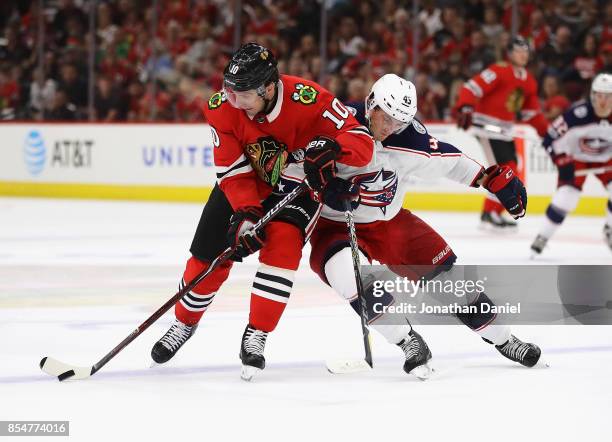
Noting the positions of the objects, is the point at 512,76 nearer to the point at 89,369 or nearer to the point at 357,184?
the point at 357,184

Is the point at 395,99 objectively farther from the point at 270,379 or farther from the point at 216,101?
the point at 270,379

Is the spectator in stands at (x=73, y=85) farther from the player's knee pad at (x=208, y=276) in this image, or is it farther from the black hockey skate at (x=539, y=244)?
the player's knee pad at (x=208, y=276)

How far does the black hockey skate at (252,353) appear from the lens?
3.29m

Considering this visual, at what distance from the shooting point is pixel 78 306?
479 centimetres

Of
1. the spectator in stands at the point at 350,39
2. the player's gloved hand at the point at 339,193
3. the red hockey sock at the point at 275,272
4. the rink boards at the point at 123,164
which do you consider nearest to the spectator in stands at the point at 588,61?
the rink boards at the point at 123,164

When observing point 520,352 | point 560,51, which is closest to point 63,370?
point 520,352

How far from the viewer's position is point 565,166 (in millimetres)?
6727

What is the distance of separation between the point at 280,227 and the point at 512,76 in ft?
19.0

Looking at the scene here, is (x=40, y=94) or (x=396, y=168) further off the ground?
(x=396, y=168)

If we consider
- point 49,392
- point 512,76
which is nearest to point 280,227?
point 49,392

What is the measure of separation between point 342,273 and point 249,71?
65 centimetres

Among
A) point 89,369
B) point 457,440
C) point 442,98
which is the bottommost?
point 442,98

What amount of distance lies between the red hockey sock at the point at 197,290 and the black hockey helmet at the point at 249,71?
0.56 meters

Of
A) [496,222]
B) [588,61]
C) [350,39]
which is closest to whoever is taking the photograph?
[496,222]
